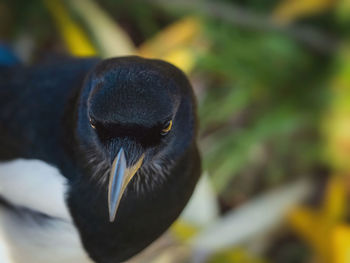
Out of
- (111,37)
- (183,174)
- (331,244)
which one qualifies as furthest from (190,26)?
(183,174)

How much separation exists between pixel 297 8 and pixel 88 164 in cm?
75

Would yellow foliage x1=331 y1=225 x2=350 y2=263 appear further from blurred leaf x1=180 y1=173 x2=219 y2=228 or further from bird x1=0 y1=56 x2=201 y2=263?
bird x1=0 y1=56 x2=201 y2=263

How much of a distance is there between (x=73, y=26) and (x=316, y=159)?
54 centimetres

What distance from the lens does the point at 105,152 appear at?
734 mm


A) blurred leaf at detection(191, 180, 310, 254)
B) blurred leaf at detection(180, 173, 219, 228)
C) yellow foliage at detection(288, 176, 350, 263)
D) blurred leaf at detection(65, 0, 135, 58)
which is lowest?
yellow foliage at detection(288, 176, 350, 263)

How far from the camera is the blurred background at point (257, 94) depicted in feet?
4.21

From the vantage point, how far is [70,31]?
131cm

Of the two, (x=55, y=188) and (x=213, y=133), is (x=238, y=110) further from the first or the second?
(x=55, y=188)

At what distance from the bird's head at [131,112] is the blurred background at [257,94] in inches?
20.3

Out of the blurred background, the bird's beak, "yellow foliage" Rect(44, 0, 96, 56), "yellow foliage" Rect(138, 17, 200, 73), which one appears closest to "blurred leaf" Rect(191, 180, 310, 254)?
the blurred background

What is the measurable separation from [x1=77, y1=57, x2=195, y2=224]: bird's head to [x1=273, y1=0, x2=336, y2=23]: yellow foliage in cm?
69

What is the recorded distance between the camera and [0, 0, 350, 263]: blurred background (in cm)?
128

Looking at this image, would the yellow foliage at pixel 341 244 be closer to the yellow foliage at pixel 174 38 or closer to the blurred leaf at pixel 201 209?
the blurred leaf at pixel 201 209

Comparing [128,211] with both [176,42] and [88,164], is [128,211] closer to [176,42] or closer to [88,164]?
[88,164]
